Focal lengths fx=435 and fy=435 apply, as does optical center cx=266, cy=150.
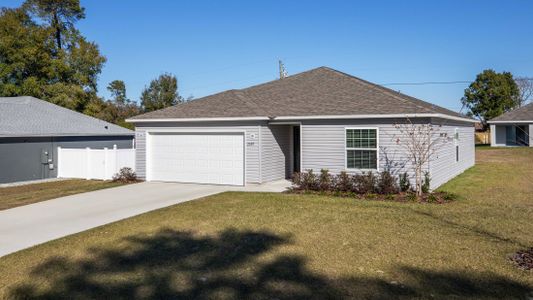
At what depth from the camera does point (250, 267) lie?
6688 millimetres

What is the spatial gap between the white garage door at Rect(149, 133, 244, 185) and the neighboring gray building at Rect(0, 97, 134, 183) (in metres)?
6.19

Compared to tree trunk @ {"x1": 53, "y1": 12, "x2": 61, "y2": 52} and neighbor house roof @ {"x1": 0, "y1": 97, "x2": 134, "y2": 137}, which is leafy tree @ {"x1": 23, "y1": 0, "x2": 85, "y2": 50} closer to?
tree trunk @ {"x1": 53, "y1": 12, "x2": 61, "y2": 52}

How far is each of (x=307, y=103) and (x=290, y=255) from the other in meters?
10.2

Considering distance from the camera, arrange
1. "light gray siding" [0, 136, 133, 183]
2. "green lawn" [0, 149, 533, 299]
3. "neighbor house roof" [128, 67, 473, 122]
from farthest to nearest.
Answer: "light gray siding" [0, 136, 133, 183] → "neighbor house roof" [128, 67, 473, 122] → "green lawn" [0, 149, 533, 299]

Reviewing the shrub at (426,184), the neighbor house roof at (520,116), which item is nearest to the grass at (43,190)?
the shrub at (426,184)

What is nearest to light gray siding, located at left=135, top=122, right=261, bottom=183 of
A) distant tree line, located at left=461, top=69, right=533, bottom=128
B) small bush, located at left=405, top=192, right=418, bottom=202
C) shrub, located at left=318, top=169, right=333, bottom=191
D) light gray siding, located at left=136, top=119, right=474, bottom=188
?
light gray siding, located at left=136, top=119, right=474, bottom=188

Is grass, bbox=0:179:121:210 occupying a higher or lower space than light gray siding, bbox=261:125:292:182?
lower

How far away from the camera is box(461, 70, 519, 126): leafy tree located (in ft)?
150

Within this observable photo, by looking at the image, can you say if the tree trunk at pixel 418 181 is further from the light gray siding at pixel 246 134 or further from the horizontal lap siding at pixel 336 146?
the light gray siding at pixel 246 134

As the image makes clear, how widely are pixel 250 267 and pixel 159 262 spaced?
1521 mm

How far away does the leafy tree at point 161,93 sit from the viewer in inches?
1737

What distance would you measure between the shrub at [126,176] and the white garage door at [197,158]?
0.74 m

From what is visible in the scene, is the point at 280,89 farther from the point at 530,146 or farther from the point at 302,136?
the point at 530,146

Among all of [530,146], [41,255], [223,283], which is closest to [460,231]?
[223,283]
